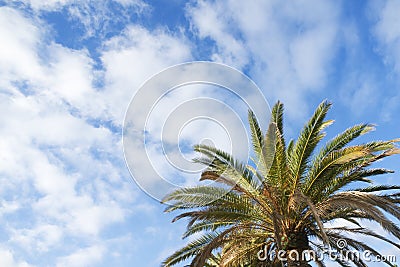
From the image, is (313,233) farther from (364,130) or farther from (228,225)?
(364,130)

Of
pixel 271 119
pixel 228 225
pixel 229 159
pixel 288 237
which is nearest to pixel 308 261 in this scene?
pixel 288 237

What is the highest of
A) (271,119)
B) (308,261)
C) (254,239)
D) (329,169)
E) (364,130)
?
(271,119)

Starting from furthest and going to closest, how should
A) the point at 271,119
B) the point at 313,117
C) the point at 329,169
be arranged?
1. the point at 271,119
2. the point at 313,117
3. the point at 329,169

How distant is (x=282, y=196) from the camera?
11.3 meters

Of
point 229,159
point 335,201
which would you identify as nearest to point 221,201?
point 229,159

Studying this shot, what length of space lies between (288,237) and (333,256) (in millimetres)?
1850

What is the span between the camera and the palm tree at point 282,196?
35.3 ft

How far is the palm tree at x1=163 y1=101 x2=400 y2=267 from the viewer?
35.3 ft

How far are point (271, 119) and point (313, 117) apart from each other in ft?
5.39

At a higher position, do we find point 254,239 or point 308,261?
point 254,239

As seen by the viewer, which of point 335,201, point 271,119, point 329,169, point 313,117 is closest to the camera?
point 335,201

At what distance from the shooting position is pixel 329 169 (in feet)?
35.8

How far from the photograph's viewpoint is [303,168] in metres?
11.4

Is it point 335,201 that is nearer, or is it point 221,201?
point 335,201
